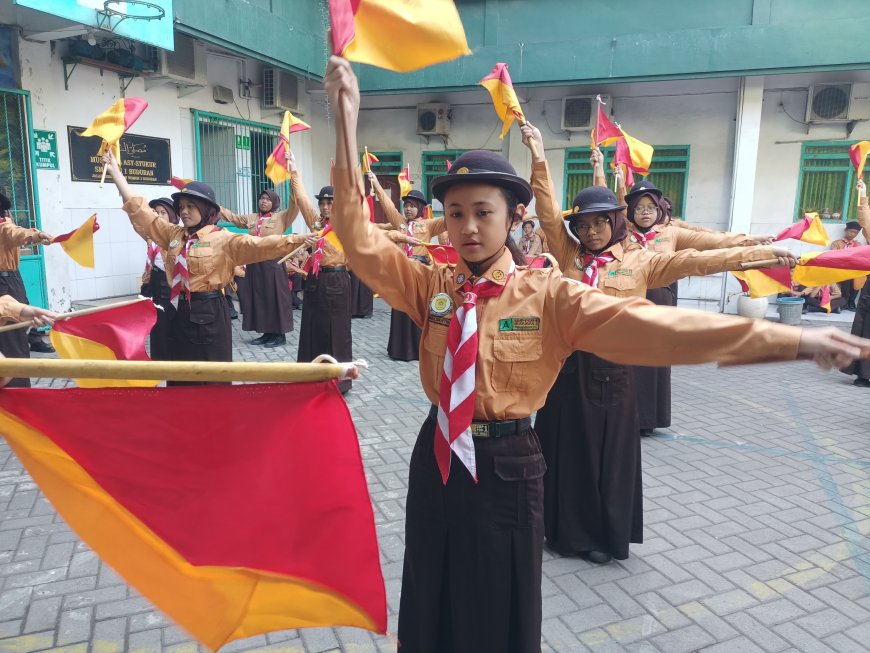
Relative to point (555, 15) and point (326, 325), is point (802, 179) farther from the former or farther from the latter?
point (326, 325)

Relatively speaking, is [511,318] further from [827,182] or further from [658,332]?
[827,182]

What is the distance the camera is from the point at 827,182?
511 inches

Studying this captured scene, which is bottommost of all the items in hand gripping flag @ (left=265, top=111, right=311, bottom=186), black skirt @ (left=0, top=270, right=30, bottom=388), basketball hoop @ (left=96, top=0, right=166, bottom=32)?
black skirt @ (left=0, top=270, right=30, bottom=388)

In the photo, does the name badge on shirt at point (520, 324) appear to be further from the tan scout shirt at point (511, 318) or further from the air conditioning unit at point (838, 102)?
the air conditioning unit at point (838, 102)

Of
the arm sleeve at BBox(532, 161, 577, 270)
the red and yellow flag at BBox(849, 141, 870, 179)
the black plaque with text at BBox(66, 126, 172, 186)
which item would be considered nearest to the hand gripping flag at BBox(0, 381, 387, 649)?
the arm sleeve at BBox(532, 161, 577, 270)

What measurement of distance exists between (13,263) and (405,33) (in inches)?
271

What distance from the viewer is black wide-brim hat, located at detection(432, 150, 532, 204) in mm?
2178

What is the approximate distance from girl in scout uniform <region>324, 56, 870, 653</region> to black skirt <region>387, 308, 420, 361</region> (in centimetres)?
A: 642

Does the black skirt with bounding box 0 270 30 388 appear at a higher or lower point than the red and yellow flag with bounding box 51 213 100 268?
lower

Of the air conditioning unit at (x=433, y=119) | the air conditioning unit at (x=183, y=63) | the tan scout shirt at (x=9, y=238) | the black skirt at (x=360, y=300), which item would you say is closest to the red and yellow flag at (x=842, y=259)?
the tan scout shirt at (x=9, y=238)

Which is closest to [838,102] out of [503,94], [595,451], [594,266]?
[503,94]

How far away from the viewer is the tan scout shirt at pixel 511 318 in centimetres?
195

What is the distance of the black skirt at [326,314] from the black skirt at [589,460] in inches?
151

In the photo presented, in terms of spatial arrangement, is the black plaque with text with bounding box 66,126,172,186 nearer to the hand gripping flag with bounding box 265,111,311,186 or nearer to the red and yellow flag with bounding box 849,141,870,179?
the hand gripping flag with bounding box 265,111,311,186
